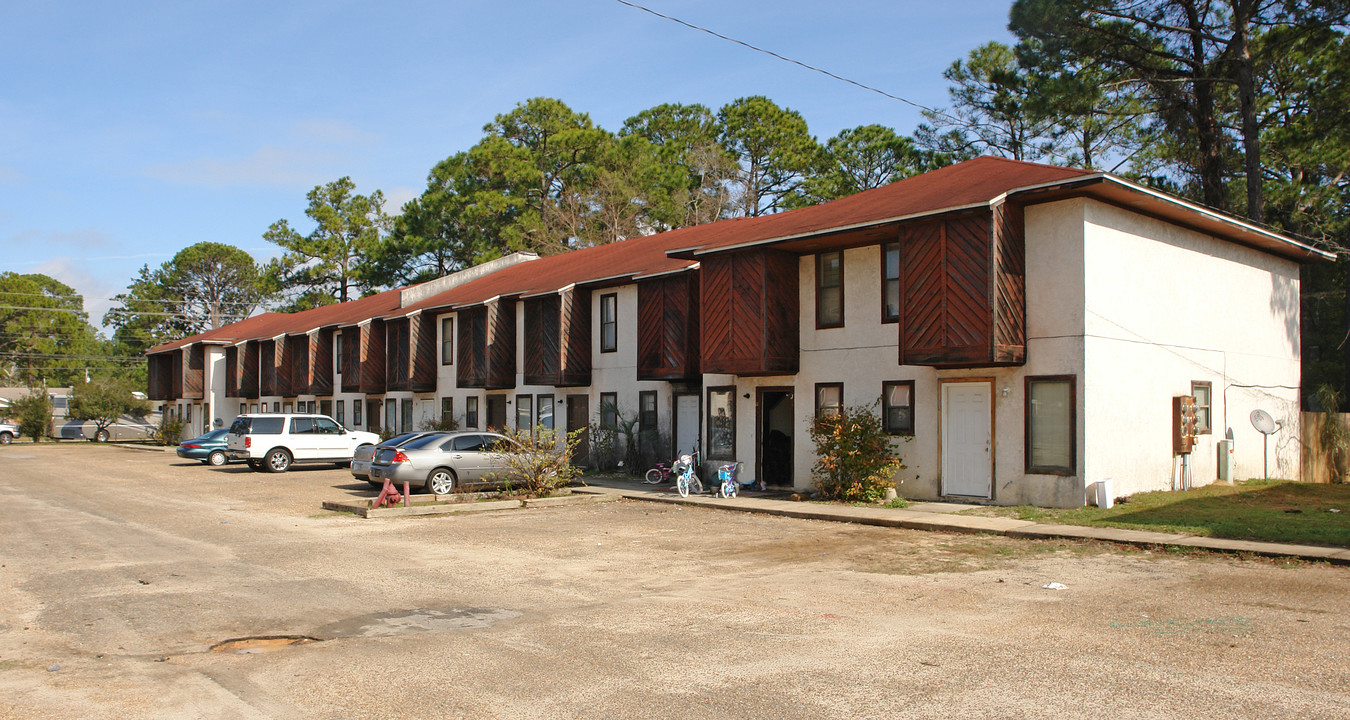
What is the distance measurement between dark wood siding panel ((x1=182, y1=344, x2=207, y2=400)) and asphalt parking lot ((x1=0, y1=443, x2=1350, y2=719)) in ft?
144

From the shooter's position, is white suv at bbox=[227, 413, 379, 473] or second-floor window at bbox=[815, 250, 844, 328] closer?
second-floor window at bbox=[815, 250, 844, 328]

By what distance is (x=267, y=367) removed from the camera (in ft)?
165

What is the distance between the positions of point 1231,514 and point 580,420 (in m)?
18.3

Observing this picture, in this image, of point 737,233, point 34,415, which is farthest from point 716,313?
point 34,415

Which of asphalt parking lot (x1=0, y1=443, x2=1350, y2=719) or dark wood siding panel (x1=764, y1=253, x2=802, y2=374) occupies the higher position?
dark wood siding panel (x1=764, y1=253, x2=802, y2=374)

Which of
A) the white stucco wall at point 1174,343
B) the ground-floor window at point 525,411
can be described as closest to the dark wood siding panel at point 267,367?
the ground-floor window at point 525,411

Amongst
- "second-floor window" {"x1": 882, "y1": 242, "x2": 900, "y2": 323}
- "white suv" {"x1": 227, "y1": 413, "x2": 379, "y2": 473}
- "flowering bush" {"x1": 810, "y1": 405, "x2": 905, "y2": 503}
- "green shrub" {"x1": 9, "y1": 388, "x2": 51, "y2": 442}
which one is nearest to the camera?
"flowering bush" {"x1": 810, "y1": 405, "x2": 905, "y2": 503}

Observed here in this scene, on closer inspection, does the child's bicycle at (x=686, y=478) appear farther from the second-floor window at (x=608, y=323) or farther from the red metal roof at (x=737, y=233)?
the second-floor window at (x=608, y=323)

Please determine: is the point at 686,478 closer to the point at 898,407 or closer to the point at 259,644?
the point at 898,407

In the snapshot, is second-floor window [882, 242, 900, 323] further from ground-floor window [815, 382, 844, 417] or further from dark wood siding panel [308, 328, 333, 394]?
dark wood siding panel [308, 328, 333, 394]

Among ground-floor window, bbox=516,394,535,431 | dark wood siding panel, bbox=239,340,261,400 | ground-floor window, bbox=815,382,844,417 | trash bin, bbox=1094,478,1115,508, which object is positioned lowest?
trash bin, bbox=1094,478,1115,508

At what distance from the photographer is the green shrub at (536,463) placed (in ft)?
66.5

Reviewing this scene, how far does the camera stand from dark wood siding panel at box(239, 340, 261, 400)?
170ft

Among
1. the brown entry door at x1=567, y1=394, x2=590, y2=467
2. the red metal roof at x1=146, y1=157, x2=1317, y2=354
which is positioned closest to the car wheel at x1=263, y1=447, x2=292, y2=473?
the red metal roof at x1=146, y1=157, x2=1317, y2=354
